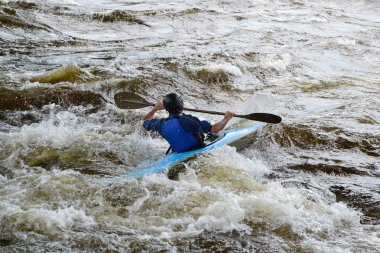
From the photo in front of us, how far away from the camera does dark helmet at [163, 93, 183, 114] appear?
18.5 feet

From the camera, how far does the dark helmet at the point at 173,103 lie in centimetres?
563

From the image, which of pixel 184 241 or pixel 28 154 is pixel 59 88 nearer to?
pixel 28 154

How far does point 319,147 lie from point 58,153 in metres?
3.50

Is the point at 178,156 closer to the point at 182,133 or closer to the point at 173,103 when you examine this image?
the point at 182,133

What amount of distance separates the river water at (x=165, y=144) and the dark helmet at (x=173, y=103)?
0.63 metres

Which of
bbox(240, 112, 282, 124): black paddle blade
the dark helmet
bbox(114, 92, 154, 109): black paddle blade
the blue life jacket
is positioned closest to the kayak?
the blue life jacket

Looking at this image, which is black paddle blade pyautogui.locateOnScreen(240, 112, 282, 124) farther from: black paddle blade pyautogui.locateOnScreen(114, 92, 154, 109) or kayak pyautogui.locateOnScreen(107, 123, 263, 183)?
black paddle blade pyautogui.locateOnScreen(114, 92, 154, 109)

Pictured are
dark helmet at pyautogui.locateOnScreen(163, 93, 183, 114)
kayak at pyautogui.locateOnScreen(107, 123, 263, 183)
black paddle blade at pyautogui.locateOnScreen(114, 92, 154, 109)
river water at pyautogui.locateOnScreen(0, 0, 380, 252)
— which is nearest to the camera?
river water at pyautogui.locateOnScreen(0, 0, 380, 252)

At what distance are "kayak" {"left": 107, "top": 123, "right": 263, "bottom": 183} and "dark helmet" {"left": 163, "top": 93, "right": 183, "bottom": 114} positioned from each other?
0.52 meters

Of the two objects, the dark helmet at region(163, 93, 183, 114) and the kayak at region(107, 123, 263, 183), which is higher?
the dark helmet at region(163, 93, 183, 114)

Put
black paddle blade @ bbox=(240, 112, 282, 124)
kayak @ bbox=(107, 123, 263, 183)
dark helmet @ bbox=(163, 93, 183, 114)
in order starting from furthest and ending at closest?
black paddle blade @ bbox=(240, 112, 282, 124) < dark helmet @ bbox=(163, 93, 183, 114) < kayak @ bbox=(107, 123, 263, 183)

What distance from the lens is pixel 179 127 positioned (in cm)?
573

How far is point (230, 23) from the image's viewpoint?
15.8m

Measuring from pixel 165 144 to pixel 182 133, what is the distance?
1057mm
